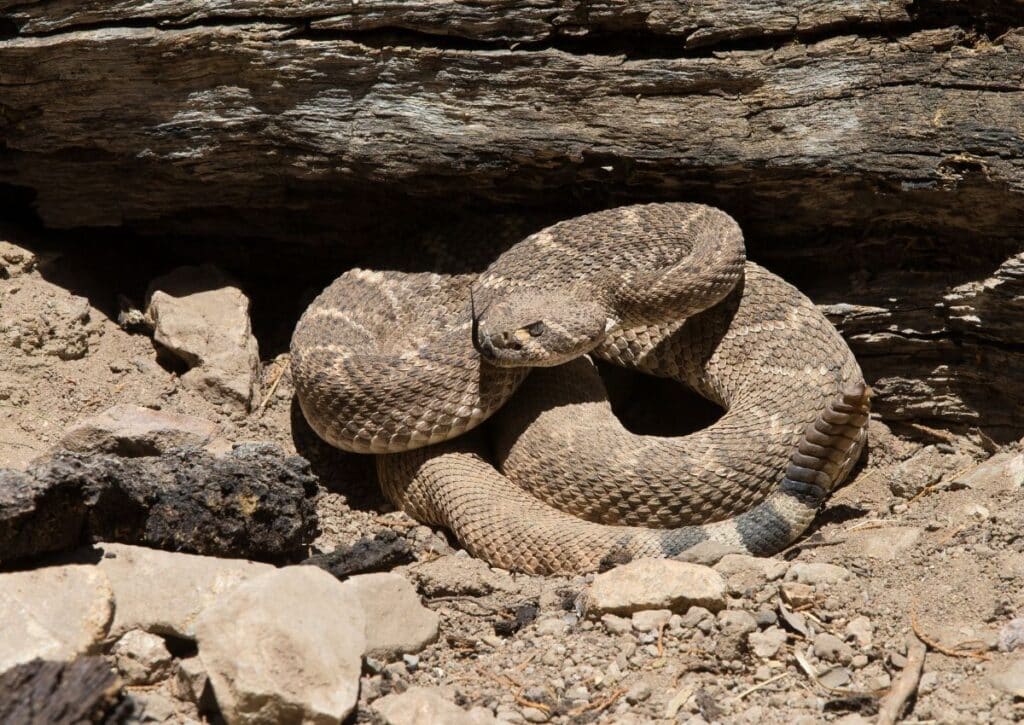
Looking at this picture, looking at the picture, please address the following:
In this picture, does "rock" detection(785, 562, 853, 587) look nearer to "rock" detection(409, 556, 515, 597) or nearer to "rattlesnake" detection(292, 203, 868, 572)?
"rattlesnake" detection(292, 203, 868, 572)

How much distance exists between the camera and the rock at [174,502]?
412cm

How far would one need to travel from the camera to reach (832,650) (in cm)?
415

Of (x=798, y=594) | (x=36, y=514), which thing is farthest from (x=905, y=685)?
(x=36, y=514)

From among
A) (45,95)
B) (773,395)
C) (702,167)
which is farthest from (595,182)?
(45,95)

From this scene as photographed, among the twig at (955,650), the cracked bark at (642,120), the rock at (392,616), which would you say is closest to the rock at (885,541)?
the twig at (955,650)

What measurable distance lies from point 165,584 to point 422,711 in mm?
1184

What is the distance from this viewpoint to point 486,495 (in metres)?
5.62

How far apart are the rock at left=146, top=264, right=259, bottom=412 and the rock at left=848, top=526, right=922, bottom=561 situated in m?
3.45

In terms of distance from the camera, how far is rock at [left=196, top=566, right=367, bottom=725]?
3568 millimetres

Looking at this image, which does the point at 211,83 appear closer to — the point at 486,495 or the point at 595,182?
the point at 595,182

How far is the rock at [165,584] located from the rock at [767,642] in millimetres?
1941

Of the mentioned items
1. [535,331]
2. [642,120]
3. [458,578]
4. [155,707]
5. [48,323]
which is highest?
[642,120]

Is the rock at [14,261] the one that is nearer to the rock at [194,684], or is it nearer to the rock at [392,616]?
the rock at [392,616]

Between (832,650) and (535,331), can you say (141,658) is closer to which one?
(832,650)
